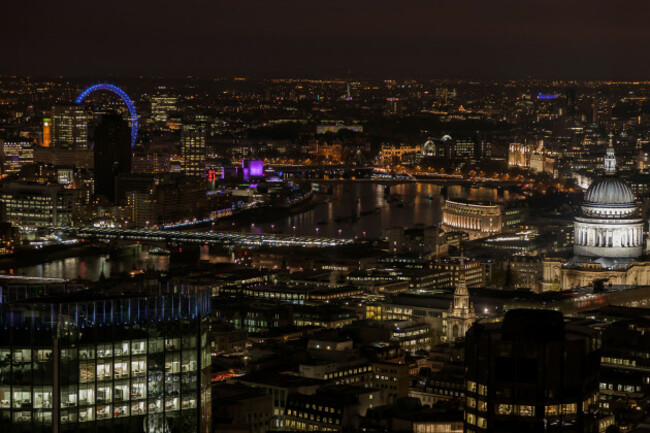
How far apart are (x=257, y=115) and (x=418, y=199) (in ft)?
158

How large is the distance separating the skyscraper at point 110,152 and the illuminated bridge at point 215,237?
11902 millimetres

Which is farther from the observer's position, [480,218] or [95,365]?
[480,218]

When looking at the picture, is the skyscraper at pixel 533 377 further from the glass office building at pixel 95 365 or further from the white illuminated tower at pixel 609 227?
the white illuminated tower at pixel 609 227

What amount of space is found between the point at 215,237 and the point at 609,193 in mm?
16482

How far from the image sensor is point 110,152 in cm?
6094

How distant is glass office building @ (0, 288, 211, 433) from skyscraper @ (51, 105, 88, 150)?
192 feet

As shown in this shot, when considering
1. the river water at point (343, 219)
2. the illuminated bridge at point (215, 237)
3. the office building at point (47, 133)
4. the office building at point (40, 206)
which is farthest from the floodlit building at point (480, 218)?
the office building at point (47, 133)

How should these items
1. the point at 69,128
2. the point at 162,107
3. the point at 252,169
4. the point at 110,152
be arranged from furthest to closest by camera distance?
1. the point at 162,107
2. the point at 252,169
3. the point at 69,128
4. the point at 110,152

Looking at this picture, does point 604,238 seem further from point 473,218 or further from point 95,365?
point 95,365

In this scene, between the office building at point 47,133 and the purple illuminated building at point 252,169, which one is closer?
the office building at point 47,133

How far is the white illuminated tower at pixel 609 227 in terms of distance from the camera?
29562 mm

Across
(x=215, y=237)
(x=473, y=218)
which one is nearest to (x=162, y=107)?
(x=215, y=237)

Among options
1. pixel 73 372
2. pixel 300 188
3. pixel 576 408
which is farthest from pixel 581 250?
pixel 300 188

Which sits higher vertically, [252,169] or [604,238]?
[604,238]
